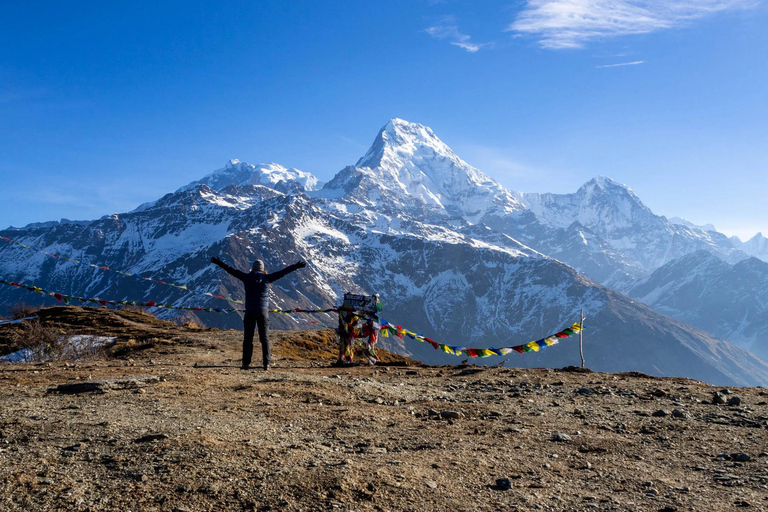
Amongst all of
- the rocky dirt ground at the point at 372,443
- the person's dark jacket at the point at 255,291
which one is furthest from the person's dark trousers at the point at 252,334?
the rocky dirt ground at the point at 372,443

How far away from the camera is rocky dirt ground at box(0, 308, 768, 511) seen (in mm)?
5105

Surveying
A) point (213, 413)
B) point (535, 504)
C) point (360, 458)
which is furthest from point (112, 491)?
point (535, 504)

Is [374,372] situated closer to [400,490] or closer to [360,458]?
[360,458]

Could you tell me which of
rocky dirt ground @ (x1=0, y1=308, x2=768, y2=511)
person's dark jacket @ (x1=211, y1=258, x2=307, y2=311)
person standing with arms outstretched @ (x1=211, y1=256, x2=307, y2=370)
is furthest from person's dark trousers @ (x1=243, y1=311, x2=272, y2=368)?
rocky dirt ground @ (x1=0, y1=308, x2=768, y2=511)

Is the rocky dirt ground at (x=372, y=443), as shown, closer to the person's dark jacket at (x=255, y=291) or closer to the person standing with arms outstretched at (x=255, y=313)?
the person standing with arms outstretched at (x=255, y=313)

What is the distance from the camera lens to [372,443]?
22.6 feet

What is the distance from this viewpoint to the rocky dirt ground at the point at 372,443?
16.8 feet

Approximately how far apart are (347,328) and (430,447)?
28.3 feet

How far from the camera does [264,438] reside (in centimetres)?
684

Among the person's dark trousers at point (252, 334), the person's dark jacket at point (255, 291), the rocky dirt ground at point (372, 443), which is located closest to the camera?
the rocky dirt ground at point (372, 443)

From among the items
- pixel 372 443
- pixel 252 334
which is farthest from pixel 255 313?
pixel 372 443

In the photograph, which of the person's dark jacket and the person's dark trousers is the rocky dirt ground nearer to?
the person's dark trousers

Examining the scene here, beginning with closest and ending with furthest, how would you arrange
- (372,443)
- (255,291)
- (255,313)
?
(372,443)
(255,313)
(255,291)

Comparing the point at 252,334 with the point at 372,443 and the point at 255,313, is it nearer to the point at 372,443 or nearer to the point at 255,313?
the point at 255,313
